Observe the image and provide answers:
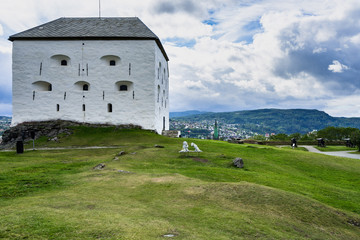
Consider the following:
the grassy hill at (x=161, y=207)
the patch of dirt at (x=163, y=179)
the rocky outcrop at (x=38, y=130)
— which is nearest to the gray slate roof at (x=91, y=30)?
the rocky outcrop at (x=38, y=130)

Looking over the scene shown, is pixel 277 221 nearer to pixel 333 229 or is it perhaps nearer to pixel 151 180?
pixel 333 229

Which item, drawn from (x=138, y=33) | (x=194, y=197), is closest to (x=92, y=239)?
(x=194, y=197)

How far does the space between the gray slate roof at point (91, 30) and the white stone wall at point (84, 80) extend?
69cm

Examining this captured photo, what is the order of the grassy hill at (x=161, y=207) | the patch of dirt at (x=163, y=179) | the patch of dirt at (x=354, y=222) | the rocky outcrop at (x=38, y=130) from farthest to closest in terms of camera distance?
the rocky outcrop at (x=38, y=130), the patch of dirt at (x=163, y=179), the patch of dirt at (x=354, y=222), the grassy hill at (x=161, y=207)

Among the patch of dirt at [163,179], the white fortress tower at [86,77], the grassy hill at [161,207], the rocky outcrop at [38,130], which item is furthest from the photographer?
the white fortress tower at [86,77]

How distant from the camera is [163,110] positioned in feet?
144

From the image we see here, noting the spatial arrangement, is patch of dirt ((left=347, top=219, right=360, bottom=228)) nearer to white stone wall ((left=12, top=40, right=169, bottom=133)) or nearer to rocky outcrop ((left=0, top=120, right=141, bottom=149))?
white stone wall ((left=12, top=40, right=169, bottom=133))

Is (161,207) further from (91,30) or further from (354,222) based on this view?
(91,30)

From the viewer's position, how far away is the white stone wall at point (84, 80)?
3641 centimetres

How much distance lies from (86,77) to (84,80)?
0.49 metres

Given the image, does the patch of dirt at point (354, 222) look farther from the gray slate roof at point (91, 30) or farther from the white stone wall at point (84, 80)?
the gray slate roof at point (91, 30)

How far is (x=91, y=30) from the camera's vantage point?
37.6 meters

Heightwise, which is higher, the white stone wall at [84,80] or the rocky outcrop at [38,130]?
the white stone wall at [84,80]

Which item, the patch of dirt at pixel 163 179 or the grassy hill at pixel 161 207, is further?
the patch of dirt at pixel 163 179
